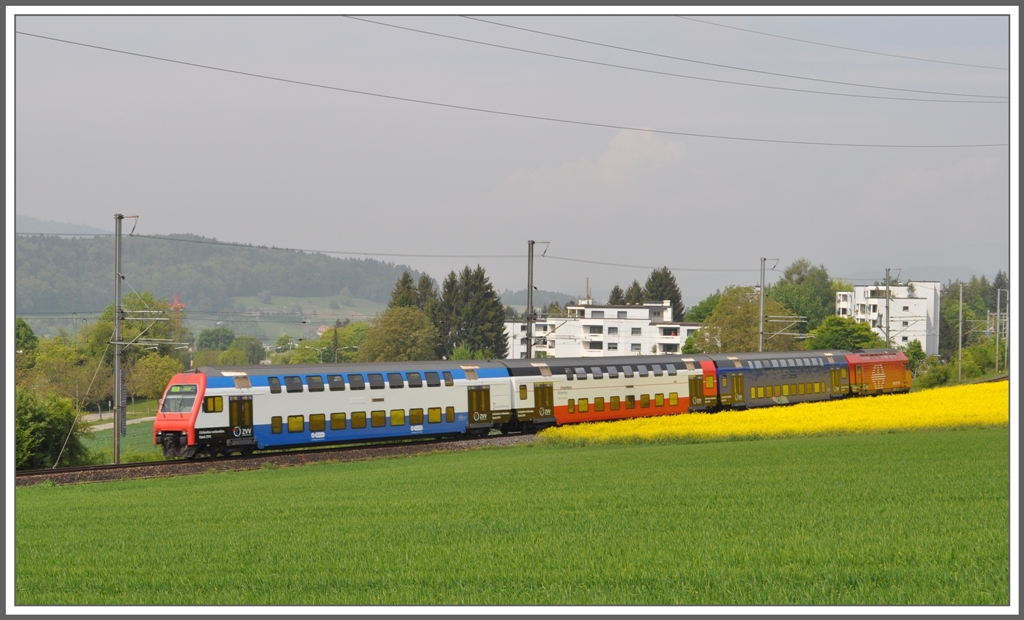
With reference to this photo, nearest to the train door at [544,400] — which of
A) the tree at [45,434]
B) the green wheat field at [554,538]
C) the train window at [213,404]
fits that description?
the train window at [213,404]

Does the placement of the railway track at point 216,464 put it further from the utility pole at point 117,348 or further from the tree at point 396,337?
the tree at point 396,337

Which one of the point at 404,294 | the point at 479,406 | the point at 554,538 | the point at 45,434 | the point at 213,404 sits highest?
the point at 404,294

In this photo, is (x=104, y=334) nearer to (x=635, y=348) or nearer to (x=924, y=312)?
(x=635, y=348)

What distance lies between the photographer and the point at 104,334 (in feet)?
453

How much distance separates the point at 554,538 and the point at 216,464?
23.0 metres

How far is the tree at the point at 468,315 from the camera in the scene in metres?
171

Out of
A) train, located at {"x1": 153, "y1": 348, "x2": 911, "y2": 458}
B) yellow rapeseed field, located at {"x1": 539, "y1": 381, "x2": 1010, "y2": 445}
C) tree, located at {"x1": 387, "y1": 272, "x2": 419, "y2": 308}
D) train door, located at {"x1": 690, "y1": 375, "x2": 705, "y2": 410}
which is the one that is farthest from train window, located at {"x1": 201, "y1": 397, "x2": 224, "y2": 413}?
tree, located at {"x1": 387, "y1": 272, "x2": 419, "y2": 308}

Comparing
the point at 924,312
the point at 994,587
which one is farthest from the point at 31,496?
the point at 924,312

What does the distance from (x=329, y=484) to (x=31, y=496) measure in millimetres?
8798

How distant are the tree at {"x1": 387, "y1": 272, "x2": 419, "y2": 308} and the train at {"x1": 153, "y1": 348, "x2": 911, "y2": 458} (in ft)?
382

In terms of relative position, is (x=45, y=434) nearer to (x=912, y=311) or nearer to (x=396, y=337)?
(x=396, y=337)

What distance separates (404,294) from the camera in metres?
175

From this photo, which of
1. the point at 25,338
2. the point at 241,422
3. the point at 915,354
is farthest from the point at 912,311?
the point at 241,422

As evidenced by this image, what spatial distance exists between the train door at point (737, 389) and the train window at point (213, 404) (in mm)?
30473
